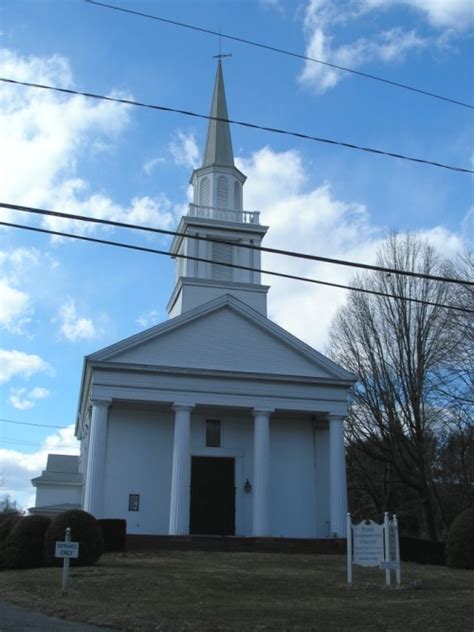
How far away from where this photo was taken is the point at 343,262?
42.9ft

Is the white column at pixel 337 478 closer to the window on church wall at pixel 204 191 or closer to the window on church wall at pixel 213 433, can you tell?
the window on church wall at pixel 213 433

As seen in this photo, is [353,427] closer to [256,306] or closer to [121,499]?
[256,306]

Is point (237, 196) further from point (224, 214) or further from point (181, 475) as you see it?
point (181, 475)

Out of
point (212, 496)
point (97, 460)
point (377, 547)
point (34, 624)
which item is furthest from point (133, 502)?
point (34, 624)

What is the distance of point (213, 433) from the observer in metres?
32.1

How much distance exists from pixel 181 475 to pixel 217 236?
44.2 ft

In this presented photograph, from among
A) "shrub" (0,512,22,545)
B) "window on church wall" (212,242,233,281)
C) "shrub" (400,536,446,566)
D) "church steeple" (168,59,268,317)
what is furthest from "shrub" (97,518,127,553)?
"window on church wall" (212,242,233,281)

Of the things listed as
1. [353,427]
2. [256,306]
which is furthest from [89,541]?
[353,427]

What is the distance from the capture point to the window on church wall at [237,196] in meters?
39.6

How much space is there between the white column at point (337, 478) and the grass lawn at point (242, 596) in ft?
26.9

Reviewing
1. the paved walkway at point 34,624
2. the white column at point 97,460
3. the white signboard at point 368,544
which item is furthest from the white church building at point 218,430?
the paved walkway at point 34,624

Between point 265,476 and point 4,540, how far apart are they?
11.3 m

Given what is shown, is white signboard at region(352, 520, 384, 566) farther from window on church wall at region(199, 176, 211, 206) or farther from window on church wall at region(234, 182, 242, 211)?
window on church wall at region(199, 176, 211, 206)

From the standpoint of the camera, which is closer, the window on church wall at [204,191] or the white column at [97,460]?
the white column at [97,460]
